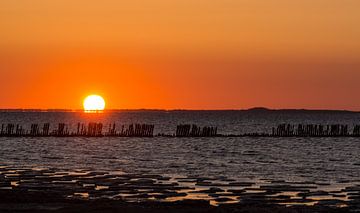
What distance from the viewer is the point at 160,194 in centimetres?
3609

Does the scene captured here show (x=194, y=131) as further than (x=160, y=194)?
Yes

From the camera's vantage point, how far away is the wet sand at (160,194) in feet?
99.7

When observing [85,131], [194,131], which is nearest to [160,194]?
[85,131]

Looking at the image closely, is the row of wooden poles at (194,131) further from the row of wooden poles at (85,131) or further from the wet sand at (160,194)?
the wet sand at (160,194)

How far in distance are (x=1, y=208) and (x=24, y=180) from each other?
14.3 m

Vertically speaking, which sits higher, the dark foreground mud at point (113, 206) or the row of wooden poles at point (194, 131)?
the row of wooden poles at point (194, 131)

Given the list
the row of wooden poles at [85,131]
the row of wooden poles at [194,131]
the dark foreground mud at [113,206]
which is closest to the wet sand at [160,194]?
the dark foreground mud at [113,206]

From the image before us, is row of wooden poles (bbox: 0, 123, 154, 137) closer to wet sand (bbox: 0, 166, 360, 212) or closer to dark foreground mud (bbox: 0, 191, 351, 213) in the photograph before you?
wet sand (bbox: 0, 166, 360, 212)

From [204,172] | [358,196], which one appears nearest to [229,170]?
[204,172]

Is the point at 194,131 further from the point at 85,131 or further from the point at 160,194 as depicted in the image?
the point at 160,194

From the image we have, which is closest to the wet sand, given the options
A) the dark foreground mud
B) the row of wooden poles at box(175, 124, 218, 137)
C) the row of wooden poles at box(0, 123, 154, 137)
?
the dark foreground mud

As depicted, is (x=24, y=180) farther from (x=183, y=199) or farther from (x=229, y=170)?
(x=229, y=170)

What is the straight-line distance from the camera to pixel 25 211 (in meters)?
28.1

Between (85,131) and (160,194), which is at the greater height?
(85,131)
